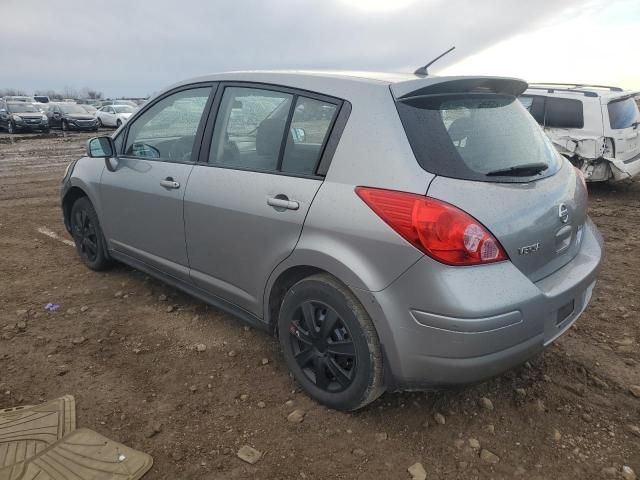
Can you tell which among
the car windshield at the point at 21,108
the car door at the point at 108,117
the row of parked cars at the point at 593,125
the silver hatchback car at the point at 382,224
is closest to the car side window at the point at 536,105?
the row of parked cars at the point at 593,125

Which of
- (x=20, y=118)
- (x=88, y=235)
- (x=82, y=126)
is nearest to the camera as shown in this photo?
(x=88, y=235)

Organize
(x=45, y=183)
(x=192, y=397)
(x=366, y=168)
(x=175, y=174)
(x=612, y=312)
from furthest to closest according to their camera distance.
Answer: (x=45, y=183), (x=612, y=312), (x=175, y=174), (x=192, y=397), (x=366, y=168)

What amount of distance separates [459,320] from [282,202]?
1.09 meters

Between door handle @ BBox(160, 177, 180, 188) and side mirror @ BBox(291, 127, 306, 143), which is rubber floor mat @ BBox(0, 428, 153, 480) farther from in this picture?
side mirror @ BBox(291, 127, 306, 143)

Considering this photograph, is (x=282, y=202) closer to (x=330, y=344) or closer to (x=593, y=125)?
(x=330, y=344)

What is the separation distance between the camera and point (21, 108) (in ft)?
81.8

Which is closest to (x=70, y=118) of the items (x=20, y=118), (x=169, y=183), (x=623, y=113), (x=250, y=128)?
(x=20, y=118)

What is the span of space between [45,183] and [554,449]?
10063 millimetres

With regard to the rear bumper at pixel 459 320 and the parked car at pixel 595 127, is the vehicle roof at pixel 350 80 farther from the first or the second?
the parked car at pixel 595 127

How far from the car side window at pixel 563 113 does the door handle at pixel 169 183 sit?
22.2 feet

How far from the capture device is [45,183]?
9781mm

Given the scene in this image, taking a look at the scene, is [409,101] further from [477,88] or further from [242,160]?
[242,160]

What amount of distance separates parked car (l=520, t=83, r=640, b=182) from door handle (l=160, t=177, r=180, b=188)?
256 inches

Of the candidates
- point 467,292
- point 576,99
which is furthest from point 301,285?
point 576,99
